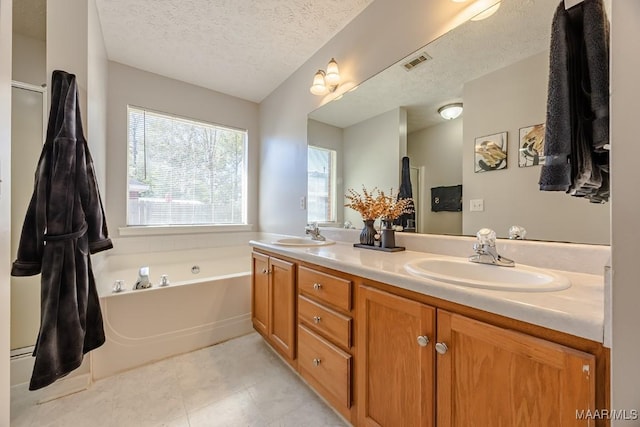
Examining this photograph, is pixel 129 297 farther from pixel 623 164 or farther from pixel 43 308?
pixel 623 164

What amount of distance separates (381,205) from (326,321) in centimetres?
76

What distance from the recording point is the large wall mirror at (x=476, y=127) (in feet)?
3.39

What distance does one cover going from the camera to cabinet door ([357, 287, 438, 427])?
0.83 m

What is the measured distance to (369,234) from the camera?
164cm

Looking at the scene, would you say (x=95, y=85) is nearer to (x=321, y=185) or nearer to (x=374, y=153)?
(x=321, y=185)

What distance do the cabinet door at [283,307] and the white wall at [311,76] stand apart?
780 mm

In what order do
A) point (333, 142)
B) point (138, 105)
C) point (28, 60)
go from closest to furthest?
1. point (28, 60)
2. point (333, 142)
3. point (138, 105)

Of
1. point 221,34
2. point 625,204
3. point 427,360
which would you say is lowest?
point 427,360

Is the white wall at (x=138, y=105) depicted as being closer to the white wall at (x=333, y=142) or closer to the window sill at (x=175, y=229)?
Result: the window sill at (x=175, y=229)

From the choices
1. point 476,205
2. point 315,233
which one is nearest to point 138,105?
point 315,233

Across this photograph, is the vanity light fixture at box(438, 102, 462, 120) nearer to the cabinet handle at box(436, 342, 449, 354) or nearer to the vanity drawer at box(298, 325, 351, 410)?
the cabinet handle at box(436, 342, 449, 354)

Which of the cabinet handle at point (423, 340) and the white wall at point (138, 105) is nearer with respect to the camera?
the cabinet handle at point (423, 340)

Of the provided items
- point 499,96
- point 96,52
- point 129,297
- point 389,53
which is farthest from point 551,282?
point 96,52

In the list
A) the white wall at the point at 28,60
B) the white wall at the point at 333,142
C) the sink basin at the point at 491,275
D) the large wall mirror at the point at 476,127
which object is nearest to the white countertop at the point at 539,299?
the sink basin at the point at 491,275
